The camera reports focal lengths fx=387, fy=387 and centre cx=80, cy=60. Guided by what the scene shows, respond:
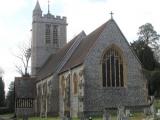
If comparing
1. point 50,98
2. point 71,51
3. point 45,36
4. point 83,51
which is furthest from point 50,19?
point 83,51

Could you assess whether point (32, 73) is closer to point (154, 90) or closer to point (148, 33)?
point (154, 90)

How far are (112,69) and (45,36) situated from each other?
25.4 meters

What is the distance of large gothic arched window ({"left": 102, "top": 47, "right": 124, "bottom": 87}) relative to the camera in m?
37.7

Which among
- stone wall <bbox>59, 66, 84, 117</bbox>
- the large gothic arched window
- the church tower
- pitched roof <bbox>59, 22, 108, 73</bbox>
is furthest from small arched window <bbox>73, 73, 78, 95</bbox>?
the church tower

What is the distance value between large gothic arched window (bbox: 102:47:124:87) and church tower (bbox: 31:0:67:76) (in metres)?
24.6

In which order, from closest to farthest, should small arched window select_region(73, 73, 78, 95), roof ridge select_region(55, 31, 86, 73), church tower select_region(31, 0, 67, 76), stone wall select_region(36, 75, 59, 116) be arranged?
small arched window select_region(73, 73, 78, 95)
roof ridge select_region(55, 31, 86, 73)
stone wall select_region(36, 75, 59, 116)
church tower select_region(31, 0, 67, 76)

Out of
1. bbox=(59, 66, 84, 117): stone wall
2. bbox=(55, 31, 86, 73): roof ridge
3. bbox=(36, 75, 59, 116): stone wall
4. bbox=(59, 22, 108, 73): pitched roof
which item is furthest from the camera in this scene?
bbox=(36, 75, 59, 116): stone wall

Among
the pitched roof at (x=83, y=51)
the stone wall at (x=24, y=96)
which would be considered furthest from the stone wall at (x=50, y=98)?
the stone wall at (x=24, y=96)

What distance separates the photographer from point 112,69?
3797 cm

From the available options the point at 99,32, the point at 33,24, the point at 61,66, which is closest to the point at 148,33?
the point at 33,24

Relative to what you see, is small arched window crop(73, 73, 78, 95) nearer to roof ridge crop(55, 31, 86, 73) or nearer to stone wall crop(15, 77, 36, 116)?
roof ridge crop(55, 31, 86, 73)

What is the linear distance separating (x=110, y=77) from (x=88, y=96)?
119 inches

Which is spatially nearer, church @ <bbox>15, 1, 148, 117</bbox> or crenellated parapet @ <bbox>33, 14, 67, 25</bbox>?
church @ <bbox>15, 1, 148, 117</bbox>

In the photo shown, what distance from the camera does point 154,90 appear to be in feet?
196
